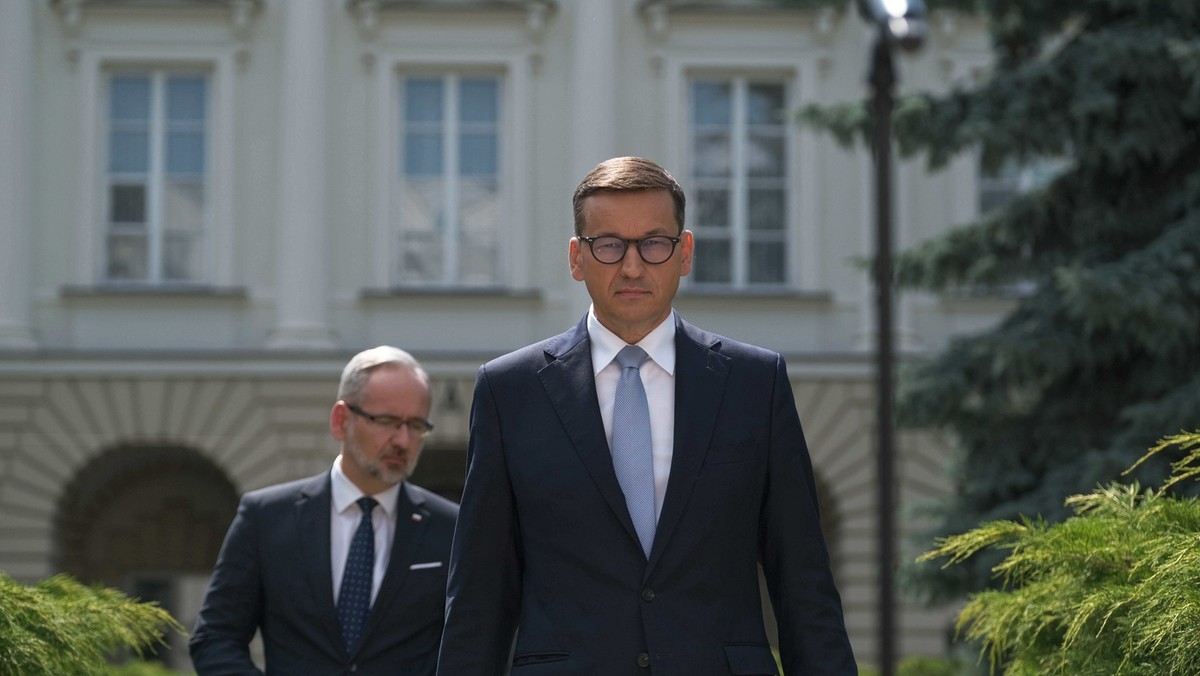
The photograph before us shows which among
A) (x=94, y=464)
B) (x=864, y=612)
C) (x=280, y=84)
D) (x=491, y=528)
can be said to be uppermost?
(x=280, y=84)

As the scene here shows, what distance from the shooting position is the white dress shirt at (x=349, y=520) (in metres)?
5.82

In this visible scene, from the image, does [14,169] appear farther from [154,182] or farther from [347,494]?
[347,494]

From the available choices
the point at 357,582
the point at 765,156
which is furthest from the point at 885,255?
the point at 765,156

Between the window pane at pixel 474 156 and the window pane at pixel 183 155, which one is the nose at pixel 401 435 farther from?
the window pane at pixel 183 155

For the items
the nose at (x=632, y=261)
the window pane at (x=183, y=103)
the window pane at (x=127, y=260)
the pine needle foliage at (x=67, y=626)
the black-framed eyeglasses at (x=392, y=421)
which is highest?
the window pane at (x=183, y=103)

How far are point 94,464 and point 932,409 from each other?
12.3m

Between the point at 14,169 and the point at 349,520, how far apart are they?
18666 millimetres

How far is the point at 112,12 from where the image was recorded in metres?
23.6

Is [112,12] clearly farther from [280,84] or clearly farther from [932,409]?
[932,409]

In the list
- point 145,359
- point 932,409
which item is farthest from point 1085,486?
point 145,359

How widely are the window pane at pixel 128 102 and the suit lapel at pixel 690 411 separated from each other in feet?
66.8

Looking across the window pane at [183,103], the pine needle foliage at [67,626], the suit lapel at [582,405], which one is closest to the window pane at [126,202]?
the window pane at [183,103]

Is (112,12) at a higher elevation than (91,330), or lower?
higher

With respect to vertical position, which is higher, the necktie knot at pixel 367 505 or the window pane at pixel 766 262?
the window pane at pixel 766 262
